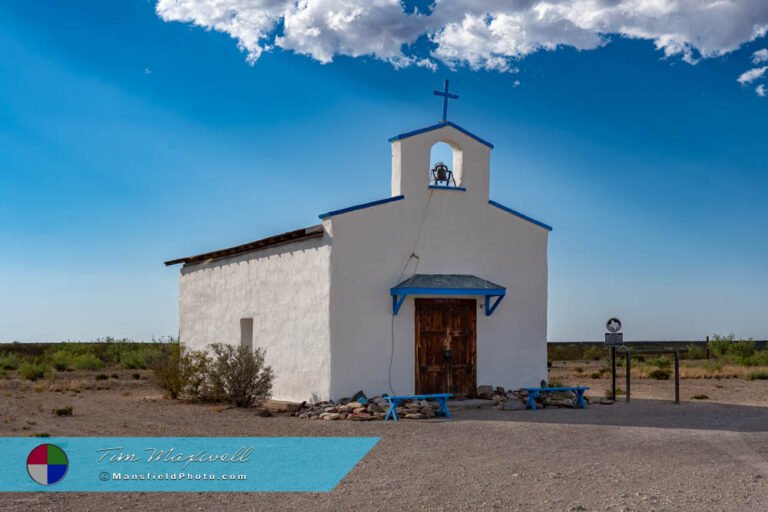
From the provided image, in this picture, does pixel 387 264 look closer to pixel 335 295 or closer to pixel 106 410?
pixel 335 295

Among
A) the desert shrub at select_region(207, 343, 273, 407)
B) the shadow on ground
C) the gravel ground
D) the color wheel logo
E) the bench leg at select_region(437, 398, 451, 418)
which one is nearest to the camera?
the gravel ground

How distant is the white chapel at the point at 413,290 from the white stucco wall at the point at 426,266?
0.02m

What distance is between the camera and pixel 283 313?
1798 centimetres

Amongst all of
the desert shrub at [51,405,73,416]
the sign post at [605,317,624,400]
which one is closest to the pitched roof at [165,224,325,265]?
the desert shrub at [51,405,73,416]

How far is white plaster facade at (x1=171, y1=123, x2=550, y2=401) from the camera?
16297 millimetres

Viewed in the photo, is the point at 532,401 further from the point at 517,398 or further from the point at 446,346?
the point at 446,346

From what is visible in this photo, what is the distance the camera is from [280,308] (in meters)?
18.1

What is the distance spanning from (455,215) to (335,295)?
3.31 m

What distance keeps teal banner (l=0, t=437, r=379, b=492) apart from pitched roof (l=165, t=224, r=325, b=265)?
5.44 meters

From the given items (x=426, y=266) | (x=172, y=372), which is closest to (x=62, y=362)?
(x=172, y=372)

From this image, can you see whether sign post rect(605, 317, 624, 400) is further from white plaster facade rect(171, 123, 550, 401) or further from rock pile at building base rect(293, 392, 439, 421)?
rock pile at building base rect(293, 392, 439, 421)

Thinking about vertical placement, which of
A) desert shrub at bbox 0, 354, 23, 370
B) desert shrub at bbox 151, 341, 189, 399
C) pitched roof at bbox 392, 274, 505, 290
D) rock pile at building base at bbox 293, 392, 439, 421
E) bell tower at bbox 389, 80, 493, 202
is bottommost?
desert shrub at bbox 0, 354, 23, 370

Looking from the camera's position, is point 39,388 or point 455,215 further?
point 39,388

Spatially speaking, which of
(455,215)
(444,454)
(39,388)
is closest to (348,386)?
(455,215)
